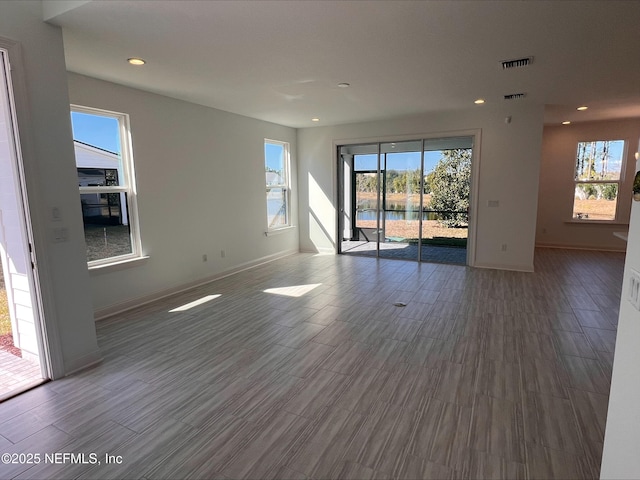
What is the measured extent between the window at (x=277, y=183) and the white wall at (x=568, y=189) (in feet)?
18.3

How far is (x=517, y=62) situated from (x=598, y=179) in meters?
5.62

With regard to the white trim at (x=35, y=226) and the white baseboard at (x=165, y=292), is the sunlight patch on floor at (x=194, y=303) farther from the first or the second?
the white trim at (x=35, y=226)

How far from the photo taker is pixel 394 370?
2.74 metres

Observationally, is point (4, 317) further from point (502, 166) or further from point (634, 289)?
point (502, 166)

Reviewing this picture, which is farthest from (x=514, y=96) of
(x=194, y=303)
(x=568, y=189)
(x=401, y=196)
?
(x=194, y=303)

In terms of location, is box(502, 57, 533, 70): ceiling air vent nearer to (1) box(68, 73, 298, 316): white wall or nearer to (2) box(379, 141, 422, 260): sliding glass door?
(2) box(379, 141, 422, 260): sliding glass door

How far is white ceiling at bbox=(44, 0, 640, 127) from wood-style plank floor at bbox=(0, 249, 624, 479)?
258cm

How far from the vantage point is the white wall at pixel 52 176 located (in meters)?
2.38

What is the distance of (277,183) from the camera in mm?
7008

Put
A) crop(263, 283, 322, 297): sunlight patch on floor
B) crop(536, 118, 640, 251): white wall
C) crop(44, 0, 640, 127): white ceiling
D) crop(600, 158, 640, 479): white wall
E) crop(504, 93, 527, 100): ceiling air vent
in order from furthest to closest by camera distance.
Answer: crop(536, 118, 640, 251): white wall < crop(263, 283, 322, 297): sunlight patch on floor < crop(504, 93, 527, 100): ceiling air vent < crop(44, 0, 640, 127): white ceiling < crop(600, 158, 640, 479): white wall

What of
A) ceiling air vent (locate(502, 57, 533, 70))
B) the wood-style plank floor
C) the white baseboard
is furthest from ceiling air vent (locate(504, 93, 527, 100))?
the white baseboard

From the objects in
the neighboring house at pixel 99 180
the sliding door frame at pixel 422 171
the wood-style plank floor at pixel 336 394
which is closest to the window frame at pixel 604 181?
the sliding door frame at pixel 422 171

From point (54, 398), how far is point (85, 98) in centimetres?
293

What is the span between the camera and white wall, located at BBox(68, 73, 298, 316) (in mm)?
4055
